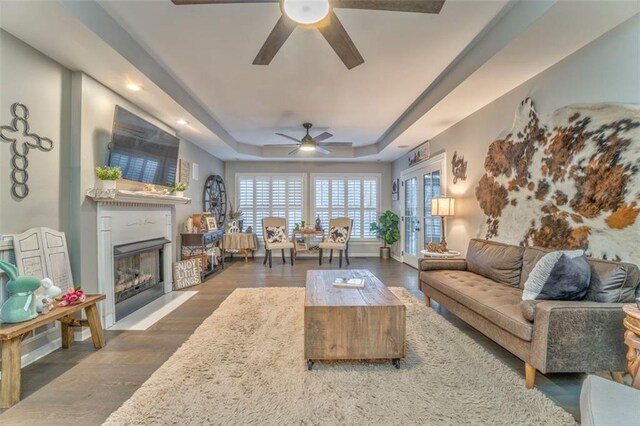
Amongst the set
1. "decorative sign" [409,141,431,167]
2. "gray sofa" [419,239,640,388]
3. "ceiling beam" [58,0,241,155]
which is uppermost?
"ceiling beam" [58,0,241,155]

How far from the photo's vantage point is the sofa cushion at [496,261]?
2.86m

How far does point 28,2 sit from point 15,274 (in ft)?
5.74

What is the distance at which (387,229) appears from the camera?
7184 millimetres

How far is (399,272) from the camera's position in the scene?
563cm

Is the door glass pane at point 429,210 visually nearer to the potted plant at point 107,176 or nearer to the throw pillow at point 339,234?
the throw pillow at point 339,234

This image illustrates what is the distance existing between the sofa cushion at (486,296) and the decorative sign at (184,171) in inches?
160

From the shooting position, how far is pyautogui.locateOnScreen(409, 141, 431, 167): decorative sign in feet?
18.0

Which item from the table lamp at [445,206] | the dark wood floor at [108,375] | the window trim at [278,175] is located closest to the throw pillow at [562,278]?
the dark wood floor at [108,375]

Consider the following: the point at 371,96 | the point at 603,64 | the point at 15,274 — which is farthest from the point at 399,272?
the point at 15,274

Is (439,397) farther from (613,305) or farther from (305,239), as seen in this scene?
(305,239)

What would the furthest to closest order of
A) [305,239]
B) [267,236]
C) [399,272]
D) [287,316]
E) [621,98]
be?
[305,239]
[267,236]
[399,272]
[287,316]
[621,98]

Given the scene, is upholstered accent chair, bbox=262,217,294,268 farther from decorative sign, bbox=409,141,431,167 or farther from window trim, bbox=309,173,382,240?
decorative sign, bbox=409,141,431,167

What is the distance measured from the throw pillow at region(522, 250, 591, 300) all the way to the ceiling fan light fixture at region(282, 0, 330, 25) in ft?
7.27

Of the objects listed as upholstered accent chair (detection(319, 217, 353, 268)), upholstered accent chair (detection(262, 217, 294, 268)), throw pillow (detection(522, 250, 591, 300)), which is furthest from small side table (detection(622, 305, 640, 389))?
upholstered accent chair (detection(262, 217, 294, 268))
